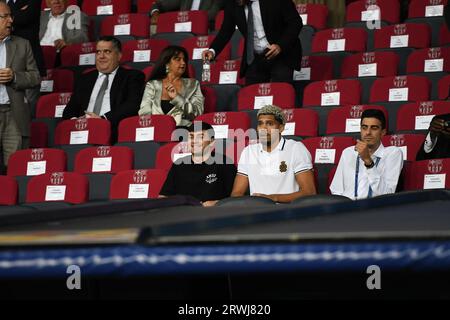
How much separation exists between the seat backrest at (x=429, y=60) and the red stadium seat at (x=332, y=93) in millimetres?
656

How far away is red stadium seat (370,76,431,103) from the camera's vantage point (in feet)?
21.1

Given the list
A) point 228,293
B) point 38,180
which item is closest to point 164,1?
point 38,180

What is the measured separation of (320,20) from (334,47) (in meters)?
0.66

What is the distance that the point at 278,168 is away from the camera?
211 inches

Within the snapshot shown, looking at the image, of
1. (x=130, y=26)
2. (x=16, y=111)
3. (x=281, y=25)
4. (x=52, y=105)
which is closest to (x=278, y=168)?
(x=281, y=25)

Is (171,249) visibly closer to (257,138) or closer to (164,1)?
(257,138)

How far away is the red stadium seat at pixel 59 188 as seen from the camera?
19.5 feet

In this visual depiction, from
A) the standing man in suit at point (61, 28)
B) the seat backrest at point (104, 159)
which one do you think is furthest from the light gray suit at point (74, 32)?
the seat backrest at point (104, 159)

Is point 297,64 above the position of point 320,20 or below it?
below

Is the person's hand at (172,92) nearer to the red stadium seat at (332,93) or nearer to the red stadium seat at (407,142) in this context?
the red stadium seat at (332,93)

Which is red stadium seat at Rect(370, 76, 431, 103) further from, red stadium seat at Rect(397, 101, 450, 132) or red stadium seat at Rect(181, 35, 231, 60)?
red stadium seat at Rect(181, 35, 231, 60)

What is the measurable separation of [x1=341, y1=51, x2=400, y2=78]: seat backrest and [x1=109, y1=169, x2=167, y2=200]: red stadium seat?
6.76 ft

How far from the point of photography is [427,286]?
175 centimetres

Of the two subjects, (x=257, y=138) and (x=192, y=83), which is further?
(x=192, y=83)
